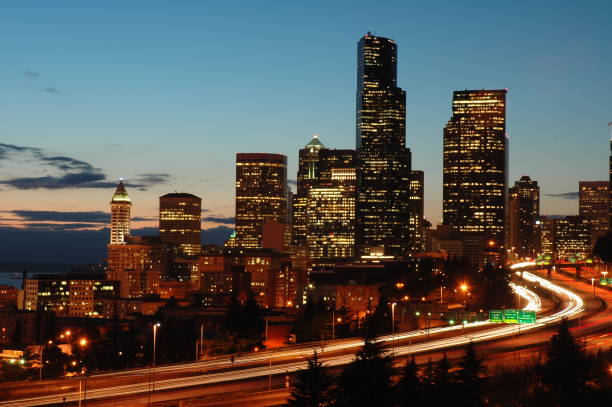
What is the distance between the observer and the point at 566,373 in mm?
78500

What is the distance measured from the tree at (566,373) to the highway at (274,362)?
14.8m

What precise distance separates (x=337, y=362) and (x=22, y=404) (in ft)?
97.7

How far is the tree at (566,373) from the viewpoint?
7762cm

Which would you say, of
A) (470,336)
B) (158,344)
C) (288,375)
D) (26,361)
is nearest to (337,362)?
(288,375)

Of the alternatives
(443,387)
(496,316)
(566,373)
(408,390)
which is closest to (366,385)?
(408,390)

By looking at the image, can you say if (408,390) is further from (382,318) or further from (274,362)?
(382,318)

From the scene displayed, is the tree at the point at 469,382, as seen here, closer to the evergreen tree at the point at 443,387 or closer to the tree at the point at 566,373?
the evergreen tree at the point at 443,387

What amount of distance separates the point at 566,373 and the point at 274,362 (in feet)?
81.4

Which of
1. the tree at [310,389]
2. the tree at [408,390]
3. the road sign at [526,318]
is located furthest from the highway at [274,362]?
the tree at [310,389]

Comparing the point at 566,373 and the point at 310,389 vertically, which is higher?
the point at 310,389

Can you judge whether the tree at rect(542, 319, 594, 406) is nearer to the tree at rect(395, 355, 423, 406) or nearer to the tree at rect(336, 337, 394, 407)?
the tree at rect(395, 355, 423, 406)

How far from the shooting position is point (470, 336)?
101688 millimetres

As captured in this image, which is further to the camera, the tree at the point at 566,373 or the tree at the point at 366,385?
the tree at the point at 566,373

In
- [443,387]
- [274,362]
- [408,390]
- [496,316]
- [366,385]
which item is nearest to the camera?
[366,385]
